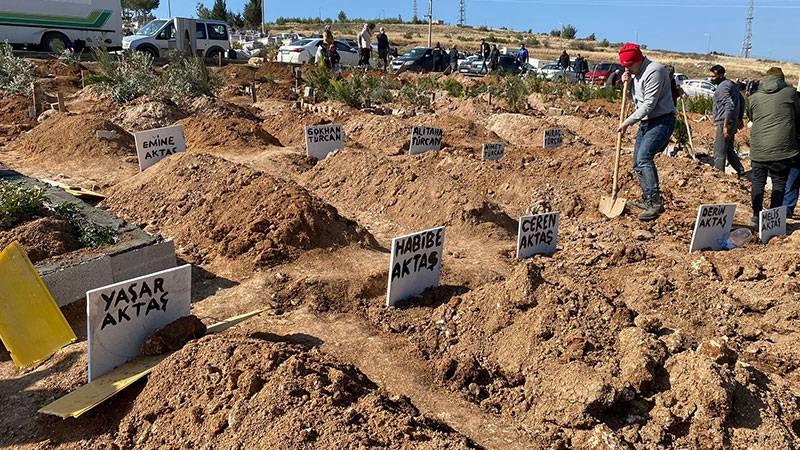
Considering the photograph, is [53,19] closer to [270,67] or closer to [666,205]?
[270,67]

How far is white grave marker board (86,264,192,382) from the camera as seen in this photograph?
10.2 feet

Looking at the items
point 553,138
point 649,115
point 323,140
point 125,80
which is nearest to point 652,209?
point 649,115

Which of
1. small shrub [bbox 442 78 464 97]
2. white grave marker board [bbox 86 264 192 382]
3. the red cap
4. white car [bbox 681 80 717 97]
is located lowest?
white car [bbox 681 80 717 97]

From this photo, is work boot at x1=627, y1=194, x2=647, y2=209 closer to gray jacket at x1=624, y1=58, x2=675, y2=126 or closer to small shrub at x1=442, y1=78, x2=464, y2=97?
gray jacket at x1=624, y1=58, x2=675, y2=126

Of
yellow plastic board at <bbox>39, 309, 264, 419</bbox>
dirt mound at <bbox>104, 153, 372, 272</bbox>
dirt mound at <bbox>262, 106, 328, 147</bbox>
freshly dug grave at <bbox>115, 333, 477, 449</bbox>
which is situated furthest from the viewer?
dirt mound at <bbox>262, 106, 328, 147</bbox>

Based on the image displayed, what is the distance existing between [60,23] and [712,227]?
20.3 metres

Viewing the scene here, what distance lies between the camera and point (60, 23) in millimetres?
20016

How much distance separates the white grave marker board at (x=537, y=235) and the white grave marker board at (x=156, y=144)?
423 cm

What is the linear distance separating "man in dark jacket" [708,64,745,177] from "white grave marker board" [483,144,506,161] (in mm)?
2792

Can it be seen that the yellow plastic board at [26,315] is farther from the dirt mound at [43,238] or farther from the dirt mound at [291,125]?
the dirt mound at [291,125]

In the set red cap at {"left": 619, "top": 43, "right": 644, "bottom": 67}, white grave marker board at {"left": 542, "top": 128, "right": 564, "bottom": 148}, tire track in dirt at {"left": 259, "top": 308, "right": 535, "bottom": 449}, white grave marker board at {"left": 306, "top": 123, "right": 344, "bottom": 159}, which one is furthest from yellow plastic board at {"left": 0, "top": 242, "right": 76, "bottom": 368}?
white grave marker board at {"left": 542, "top": 128, "right": 564, "bottom": 148}

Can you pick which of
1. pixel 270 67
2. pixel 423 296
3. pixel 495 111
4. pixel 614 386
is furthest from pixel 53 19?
pixel 614 386

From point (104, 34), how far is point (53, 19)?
5.42 feet

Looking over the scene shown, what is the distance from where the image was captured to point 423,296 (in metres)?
4.29
